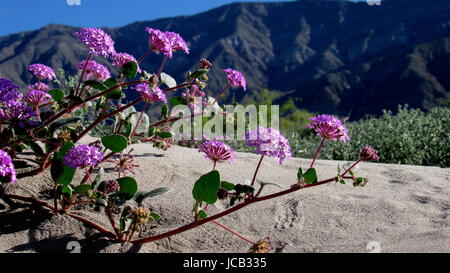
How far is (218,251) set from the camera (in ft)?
7.31

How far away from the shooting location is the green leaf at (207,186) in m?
1.93

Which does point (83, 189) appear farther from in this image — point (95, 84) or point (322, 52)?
point (322, 52)

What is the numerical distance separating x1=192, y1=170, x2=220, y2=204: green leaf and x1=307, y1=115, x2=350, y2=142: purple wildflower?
1.90ft

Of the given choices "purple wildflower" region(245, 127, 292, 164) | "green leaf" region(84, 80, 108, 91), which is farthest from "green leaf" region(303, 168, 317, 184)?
"green leaf" region(84, 80, 108, 91)

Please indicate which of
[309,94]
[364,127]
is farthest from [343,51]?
[364,127]

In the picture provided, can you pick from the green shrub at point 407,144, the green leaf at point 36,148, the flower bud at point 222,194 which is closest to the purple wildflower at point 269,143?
the flower bud at point 222,194

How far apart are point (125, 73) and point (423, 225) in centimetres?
180

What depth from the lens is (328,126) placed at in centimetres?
214

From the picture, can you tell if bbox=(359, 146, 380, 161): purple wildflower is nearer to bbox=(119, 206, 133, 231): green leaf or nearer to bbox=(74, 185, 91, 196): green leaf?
bbox=(119, 206, 133, 231): green leaf

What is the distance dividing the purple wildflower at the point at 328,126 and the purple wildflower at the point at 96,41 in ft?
3.56

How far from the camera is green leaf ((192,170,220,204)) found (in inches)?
75.9

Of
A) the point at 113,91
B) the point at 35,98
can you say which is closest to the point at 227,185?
the point at 113,91

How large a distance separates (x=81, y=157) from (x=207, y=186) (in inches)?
22.8

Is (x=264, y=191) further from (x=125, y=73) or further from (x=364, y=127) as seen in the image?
(x=364, y=127)
